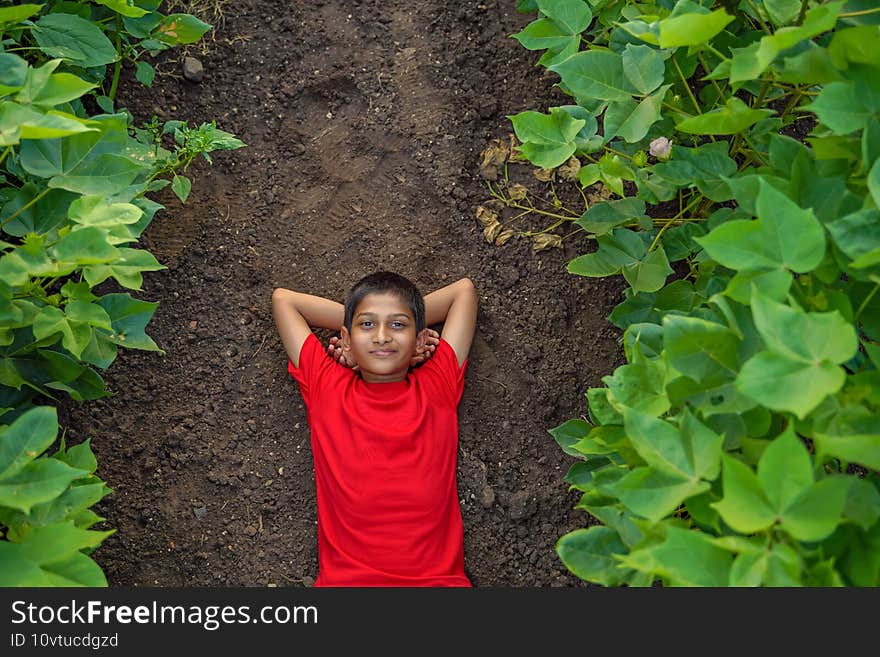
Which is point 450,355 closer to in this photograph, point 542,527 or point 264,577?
point 542,527

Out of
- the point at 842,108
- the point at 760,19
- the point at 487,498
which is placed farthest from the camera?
the point at 487,498

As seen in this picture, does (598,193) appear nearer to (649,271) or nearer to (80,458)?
(649,271)

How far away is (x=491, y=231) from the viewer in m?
2.60

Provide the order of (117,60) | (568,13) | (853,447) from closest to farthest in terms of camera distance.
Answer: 1. (853,447)
2. (568,13)
3. (117,60)

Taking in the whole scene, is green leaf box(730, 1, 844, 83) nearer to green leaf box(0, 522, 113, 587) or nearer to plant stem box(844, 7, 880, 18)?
plant stem box(844, 7, 880, 18)

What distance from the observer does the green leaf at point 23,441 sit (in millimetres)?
1543

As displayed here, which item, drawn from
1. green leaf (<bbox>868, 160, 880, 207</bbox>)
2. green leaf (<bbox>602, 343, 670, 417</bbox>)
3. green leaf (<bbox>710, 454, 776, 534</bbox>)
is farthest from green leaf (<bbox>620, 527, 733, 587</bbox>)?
green leaf (<bbox>868, 160, 880, 207</bbox>)

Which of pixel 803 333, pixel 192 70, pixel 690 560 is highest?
pixel 192 70

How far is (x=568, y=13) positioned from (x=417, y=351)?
3.20 feet

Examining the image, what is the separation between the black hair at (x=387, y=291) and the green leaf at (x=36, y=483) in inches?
39.6

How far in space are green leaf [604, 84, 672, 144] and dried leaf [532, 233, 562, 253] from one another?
0.72 m

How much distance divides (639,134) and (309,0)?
1.35 metres

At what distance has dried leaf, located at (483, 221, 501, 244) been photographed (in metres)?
2.60

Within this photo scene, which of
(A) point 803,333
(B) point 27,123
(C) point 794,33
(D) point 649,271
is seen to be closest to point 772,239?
(A) point 803,333
